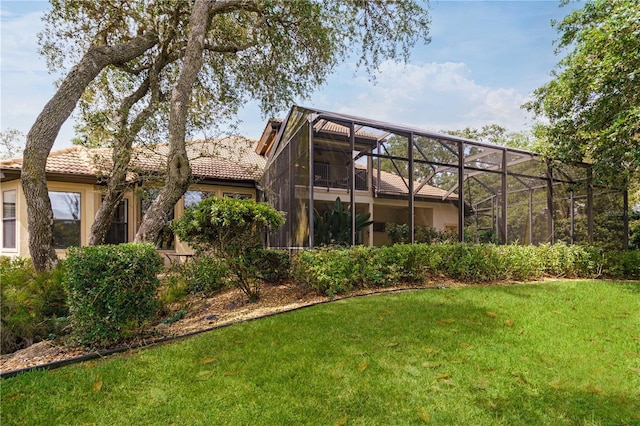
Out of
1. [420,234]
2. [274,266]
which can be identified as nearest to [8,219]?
[274,266]

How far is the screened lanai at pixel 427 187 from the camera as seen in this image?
7.54m

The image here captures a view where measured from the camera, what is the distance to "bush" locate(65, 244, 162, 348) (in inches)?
143

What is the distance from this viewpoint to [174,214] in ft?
38.9

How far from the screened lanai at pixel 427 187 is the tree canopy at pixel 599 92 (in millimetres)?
1213

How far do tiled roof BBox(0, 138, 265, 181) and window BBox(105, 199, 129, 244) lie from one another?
153 centimetres

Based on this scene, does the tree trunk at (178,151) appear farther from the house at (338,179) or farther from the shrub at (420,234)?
the shrub at (420,234)

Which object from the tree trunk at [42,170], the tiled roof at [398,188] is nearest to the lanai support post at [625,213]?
the tiled roof at [398,188]

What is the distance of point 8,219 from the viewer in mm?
10195

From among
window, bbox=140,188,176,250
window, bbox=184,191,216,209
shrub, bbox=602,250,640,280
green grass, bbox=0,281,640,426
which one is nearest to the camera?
green grass, bbox=0,281,640,426

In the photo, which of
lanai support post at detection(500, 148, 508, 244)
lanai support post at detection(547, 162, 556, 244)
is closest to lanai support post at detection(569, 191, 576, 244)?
lanai support post at detection(547, 162, 556, 244)

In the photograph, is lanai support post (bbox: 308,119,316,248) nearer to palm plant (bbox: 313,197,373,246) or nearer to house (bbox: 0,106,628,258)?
house (bbox: 0,106,628,258)

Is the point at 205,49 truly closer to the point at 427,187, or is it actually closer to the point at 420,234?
the point at 427,187

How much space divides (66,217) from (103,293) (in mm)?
8813

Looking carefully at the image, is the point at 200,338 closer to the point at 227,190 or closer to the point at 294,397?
the point at 294,397
